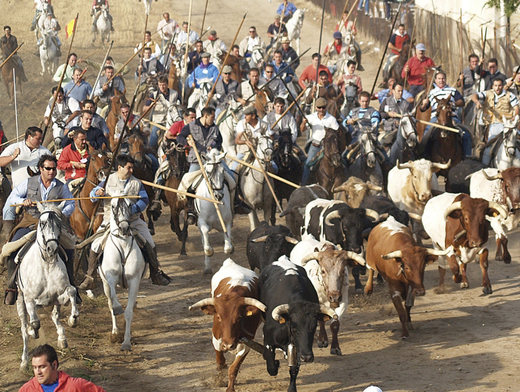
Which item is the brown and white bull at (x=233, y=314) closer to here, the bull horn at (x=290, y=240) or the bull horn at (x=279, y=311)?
the bull horn at (x=279, y=311)

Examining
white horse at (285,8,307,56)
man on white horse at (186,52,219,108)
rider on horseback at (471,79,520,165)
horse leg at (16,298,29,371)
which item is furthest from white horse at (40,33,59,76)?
horse leg at (16,298,29,371)

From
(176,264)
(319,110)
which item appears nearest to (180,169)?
(176,264)

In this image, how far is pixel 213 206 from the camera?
1473 centimetres

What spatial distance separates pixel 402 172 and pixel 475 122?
15.9 ft

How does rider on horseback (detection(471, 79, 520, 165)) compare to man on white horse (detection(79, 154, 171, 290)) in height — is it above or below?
above

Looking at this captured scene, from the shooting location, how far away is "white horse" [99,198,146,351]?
36.8 feet

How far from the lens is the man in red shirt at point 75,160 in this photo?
14.0 meters

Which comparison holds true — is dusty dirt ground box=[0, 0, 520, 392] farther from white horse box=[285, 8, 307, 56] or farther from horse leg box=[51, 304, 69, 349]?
white horse box=[285, 8, 307, 56]

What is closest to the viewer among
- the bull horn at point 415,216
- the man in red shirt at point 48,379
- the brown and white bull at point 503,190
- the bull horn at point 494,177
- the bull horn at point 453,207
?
the man in red shirt at point 48,379

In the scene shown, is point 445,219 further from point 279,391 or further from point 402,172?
point 279,391

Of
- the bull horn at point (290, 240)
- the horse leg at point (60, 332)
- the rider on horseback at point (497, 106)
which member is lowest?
the horse leg at point (60, 332)

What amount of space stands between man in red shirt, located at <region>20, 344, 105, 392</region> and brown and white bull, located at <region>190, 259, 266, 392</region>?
9.57 feet

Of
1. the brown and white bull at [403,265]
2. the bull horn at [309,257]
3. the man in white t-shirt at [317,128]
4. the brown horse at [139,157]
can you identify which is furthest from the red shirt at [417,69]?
the bull horn at [309,257]

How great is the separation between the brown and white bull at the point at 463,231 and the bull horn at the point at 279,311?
4.12m
